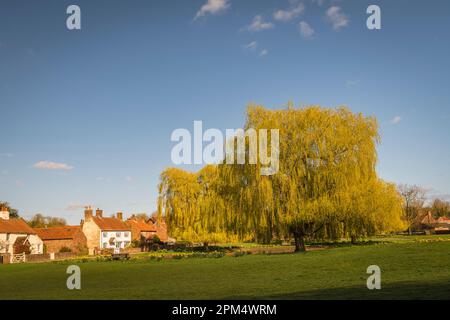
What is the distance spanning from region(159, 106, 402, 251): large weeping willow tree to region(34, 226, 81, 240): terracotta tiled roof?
44115mm

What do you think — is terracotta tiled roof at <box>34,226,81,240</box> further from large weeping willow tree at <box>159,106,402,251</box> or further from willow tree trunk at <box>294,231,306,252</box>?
willow tree trunk at <box>294,231,306,252</box>

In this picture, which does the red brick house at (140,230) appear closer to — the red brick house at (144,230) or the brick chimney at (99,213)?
the red brick house at (144,230)

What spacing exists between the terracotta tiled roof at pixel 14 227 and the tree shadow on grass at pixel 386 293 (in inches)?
2221

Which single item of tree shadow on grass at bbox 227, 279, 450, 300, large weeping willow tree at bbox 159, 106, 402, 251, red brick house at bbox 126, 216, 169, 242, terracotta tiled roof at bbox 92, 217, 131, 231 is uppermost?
large weeping willow tree at bbox 159, 106, 402, 251

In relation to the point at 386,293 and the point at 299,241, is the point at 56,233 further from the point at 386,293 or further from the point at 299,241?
the point at 386,293

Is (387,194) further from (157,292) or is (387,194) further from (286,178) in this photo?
(157,292)

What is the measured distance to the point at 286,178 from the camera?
33.2m

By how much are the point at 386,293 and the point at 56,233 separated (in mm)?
67657

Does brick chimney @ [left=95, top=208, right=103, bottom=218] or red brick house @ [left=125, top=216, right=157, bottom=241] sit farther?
red brick house @ [left=125, top=216, right=157, bottom=241]

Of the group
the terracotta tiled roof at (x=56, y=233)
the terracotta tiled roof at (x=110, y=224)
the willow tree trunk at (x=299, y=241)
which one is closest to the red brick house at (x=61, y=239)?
the terracotta tiled roof at (x=56, y=233)

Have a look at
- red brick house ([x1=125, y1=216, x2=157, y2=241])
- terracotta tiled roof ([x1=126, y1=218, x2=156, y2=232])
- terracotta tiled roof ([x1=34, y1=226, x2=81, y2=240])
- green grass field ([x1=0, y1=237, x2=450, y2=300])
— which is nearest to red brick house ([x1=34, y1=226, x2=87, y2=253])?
terracotta tiled roof ([x1=34, y1=226, x2=81, y2=240])

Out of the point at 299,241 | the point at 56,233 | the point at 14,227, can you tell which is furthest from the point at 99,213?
the point at 299,241

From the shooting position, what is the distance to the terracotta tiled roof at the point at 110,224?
3068 inches

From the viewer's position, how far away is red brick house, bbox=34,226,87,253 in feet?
222
